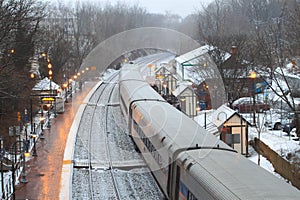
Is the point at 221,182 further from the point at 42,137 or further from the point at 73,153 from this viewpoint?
the point at 42,137

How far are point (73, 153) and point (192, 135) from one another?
8953mm

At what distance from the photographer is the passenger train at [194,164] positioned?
9148 millimetres

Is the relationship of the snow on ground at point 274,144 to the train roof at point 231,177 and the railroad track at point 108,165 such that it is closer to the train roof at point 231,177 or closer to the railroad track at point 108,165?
the railroad track at point 108,165

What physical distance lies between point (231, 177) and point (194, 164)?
153cm

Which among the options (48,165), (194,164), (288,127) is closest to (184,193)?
(194,164)

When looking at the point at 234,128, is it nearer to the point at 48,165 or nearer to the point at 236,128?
the point at 236,128

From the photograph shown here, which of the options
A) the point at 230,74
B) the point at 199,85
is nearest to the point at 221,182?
the point at 230,74

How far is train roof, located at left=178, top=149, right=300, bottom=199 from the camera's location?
8.78 metres

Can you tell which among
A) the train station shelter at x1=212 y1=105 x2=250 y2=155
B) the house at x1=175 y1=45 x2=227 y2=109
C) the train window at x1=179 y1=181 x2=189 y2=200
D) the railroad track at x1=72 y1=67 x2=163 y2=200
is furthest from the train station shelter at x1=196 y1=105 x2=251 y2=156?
the house at x1=175 y1=45 x2=227 y2=109

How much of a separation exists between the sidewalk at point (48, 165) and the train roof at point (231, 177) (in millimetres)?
6298

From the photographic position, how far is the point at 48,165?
19859mm

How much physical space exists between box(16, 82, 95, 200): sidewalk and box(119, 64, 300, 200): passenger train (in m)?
3.59

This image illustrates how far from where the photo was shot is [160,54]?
86812 mm

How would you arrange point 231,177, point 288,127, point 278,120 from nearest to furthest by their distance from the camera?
point 231,177 → point 288,127 → point 278,120
